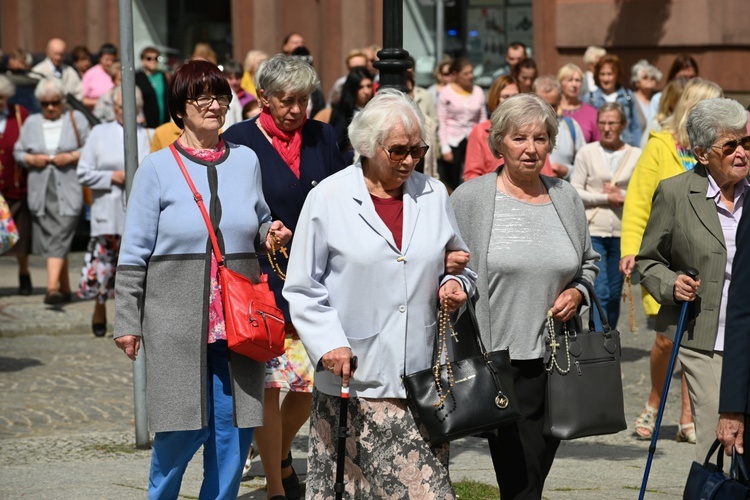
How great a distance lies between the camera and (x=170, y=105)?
590 cm

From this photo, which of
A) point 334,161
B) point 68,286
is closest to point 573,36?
point 68,286

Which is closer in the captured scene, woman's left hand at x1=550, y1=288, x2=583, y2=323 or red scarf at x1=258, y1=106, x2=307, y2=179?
woman's left hand at x1=550, y1=288, x2=583, y2=323

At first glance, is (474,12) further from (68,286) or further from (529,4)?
(68,286)

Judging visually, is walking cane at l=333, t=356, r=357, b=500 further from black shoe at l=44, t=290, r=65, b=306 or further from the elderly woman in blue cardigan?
black shoe at l=44, t=290, r=65, b=306

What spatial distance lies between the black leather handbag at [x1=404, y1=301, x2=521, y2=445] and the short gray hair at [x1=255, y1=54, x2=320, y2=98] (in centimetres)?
190

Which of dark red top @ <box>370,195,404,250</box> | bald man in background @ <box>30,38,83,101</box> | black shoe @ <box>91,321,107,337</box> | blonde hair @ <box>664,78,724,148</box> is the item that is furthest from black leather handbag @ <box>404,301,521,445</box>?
bald man in background @ <box>30,38,83,101</box>

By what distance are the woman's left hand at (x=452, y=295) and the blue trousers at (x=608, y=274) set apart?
5.18 meters

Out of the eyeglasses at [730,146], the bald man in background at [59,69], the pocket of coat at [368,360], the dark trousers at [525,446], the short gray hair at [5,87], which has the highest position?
the bald man in background at [59,69]

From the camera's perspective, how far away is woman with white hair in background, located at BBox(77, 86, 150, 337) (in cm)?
1164

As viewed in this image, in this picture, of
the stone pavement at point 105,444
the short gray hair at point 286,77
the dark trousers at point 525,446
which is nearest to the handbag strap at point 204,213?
the short gray hair at point 286,77

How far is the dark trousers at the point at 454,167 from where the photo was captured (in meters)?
16.2

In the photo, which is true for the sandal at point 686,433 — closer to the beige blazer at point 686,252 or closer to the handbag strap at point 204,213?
the beige blazer at point 686,252

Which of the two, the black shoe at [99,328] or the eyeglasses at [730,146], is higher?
the eyeglasses at [730,146]

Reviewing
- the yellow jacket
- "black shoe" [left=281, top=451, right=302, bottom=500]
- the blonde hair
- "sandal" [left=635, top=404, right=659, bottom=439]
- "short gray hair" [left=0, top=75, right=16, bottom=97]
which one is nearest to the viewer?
"black shoe" [left=281, top=451, right=302, bottom=500]
